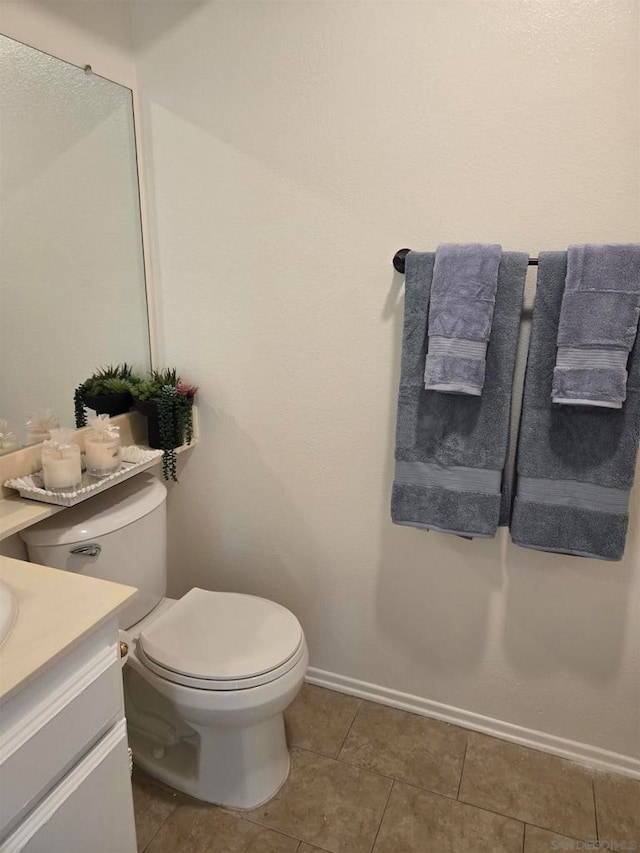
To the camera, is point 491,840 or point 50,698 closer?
point 50,698

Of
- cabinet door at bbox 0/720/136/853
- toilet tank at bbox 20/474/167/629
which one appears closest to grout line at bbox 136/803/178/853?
cabinet door at bbox 0/720/136/853

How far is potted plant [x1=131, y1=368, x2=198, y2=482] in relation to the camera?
1702 millimetres

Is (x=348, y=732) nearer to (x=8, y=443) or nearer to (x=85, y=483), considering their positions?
(x=85, y=483)

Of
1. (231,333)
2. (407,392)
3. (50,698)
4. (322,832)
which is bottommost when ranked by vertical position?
(322,832)

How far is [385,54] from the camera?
4.66 ft

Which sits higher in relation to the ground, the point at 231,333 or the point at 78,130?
the point at 78,130

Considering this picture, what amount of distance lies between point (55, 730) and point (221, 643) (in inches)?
24.4

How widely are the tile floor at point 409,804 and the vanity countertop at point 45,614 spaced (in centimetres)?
84

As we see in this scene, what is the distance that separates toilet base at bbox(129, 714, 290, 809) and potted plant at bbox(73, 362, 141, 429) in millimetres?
895

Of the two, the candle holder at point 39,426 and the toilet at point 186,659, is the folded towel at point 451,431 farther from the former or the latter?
the candle holder at point 39,426

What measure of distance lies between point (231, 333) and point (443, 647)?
116cm

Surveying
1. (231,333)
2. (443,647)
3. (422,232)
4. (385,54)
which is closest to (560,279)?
(422,232)

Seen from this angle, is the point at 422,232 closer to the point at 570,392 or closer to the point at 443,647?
the point at 570,392

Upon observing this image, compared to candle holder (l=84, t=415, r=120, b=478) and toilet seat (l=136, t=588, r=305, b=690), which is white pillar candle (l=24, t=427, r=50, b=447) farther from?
toilet seat (l=136, t=588, r=305, b=690)
